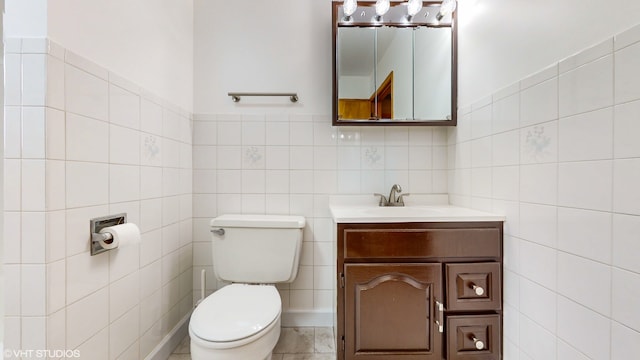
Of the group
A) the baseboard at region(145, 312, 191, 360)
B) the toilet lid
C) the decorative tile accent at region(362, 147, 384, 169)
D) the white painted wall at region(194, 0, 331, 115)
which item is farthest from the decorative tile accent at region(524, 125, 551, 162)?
the baseboard at region(145, 312, 191, 360)

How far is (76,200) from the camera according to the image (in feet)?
3.03

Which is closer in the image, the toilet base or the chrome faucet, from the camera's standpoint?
the toilet base

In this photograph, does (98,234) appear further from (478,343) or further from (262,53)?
(478,343)

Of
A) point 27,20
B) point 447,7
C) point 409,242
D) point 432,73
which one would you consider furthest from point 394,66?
point 27,20

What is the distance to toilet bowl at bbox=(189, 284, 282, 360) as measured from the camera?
103 cm

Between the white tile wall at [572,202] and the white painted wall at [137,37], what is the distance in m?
1.64

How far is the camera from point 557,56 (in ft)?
3.15

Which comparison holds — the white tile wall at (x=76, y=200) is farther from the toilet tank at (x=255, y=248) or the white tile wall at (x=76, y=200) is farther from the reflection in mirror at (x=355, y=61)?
the reflection in mirror at (x=355, y=61)

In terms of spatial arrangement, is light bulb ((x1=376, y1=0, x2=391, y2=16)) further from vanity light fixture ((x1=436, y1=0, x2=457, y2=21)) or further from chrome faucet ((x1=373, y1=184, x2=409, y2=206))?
chrome faucet ((x1=373, y1=184, x2=409, y2=206))

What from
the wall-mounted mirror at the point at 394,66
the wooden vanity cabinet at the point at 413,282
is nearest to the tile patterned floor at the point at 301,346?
the wooden vanity cabinet at the point at 413,282

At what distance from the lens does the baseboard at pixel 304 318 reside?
1749 millimetres

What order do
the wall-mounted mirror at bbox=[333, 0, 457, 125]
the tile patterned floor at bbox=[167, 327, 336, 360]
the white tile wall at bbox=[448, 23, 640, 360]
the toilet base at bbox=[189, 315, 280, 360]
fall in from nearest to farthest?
the white tile wall at bbox=[448, 23, 640, 360] < the toilet base at bbox=[189, 315, 280, 360] < the tile patterned floor at bbox=[167, 327, 336, 360] < the wall-mounted mirror at bbox=[333, 0, 457, 125]

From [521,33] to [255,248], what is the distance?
158 centimetres

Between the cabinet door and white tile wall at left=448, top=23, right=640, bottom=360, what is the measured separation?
0.35m
